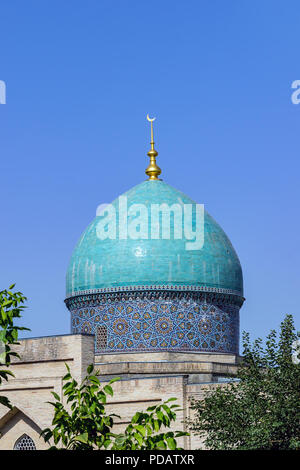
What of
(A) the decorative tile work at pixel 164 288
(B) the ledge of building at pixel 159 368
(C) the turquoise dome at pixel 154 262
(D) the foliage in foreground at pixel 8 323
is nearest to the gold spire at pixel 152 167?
(C) the turquoise dome at pixel 154 262

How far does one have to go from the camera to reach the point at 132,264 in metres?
15.9

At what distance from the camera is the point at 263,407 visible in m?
9.39

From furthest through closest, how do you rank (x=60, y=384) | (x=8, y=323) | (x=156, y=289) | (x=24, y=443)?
(x=156, y=289) < (x=24, y=443) < (x=60, y=384) < (x=8, y=323)

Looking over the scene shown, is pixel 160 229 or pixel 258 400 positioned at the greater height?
pixel 160 229

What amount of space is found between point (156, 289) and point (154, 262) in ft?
1.71

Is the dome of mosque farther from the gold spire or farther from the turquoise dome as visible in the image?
the gold spire

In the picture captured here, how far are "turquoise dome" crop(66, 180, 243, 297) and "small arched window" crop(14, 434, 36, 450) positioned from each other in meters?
3.43

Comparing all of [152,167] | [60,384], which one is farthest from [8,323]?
[152,167]

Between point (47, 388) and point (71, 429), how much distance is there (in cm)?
795

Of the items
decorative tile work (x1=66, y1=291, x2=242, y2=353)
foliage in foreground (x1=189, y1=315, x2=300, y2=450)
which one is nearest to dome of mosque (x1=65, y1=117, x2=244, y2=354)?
decorative tile work (x1=66, y1=291, x2=242, y2=353)

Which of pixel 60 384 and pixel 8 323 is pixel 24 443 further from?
pixel 8 323

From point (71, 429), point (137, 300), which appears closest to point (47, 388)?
point (137, 300)

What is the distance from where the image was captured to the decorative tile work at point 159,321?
50.9 feet
